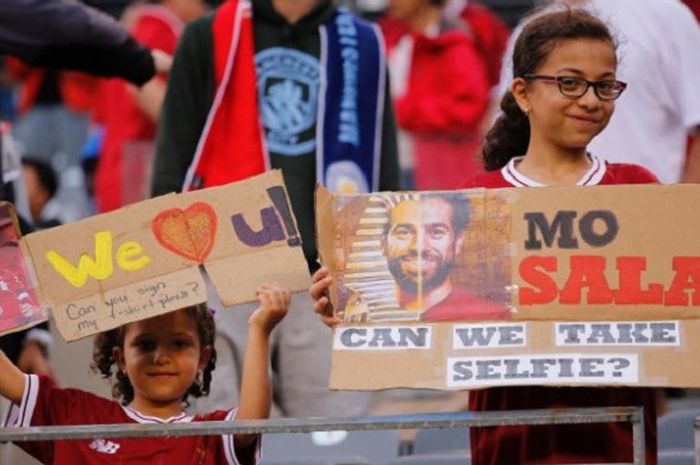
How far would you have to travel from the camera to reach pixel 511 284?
4.48 metres

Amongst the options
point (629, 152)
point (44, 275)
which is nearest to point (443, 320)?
point (44, 275)

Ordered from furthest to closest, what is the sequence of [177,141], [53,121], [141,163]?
[53,121]
[141,163]
[177,141]

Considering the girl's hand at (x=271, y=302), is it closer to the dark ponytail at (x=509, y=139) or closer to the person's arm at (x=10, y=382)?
the person's arm at (x=10, y=382)

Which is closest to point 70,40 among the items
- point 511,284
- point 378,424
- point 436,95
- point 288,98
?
point 288,98

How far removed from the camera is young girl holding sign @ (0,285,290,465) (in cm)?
473

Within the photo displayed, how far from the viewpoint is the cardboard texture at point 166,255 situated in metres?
4.69

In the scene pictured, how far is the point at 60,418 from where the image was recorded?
489 cm

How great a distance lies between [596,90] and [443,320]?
738 mm

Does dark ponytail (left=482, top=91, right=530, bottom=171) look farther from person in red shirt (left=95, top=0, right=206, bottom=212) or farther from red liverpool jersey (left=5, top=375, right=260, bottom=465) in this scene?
person in red shirt (left=95, top=0, right=206, bottom=212)

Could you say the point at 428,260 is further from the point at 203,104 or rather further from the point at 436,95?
the point at 436,95

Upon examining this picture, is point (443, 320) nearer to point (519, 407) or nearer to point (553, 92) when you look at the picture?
point (519, 407)

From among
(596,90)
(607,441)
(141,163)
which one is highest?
(141,163)

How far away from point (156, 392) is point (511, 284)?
96 centimetres

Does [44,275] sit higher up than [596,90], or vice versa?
[596,90]
